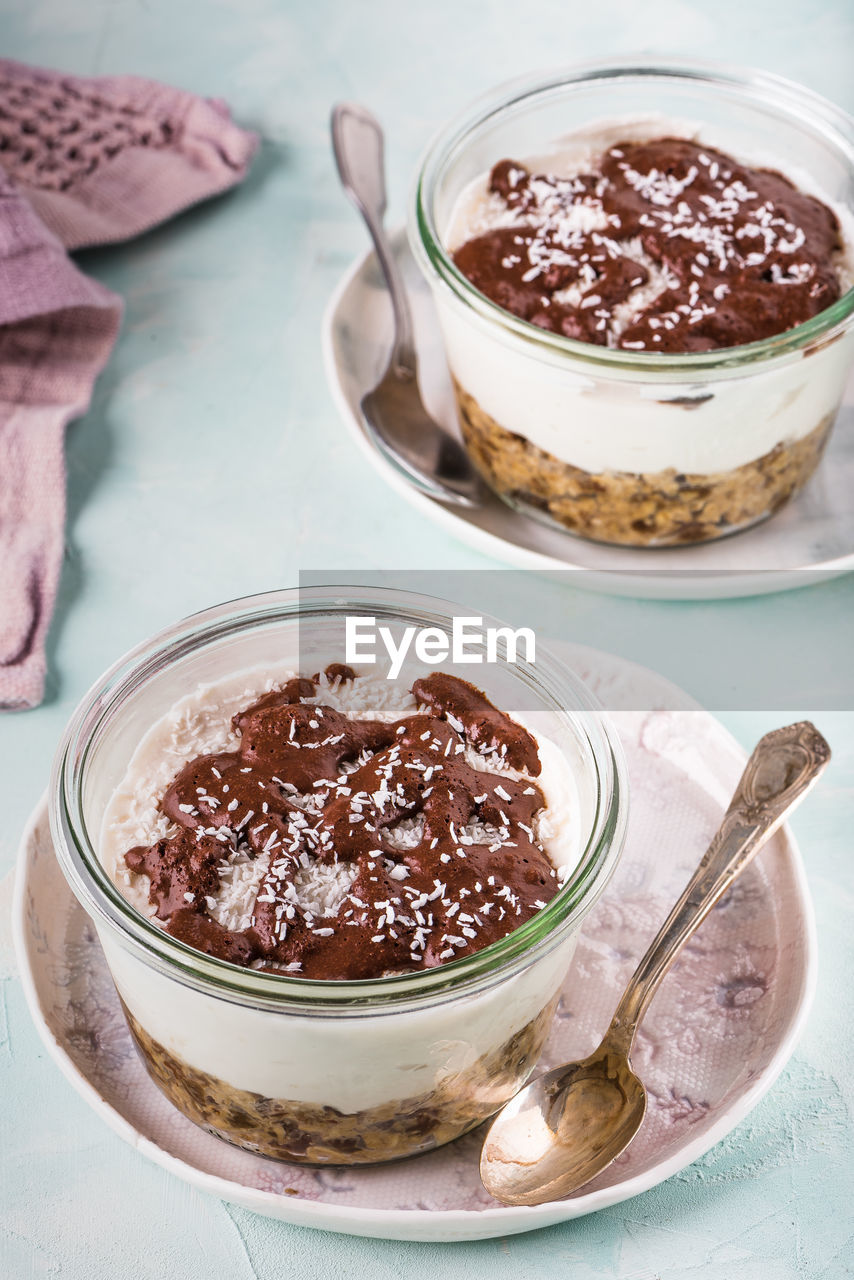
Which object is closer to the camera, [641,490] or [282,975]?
[282,975]

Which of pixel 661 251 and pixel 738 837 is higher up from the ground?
pixel 661 251

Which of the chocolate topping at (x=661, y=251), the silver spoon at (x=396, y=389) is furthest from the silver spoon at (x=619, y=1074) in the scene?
the silver spoon at (x=396, y=389)

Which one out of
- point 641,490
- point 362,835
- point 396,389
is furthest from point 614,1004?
point 396,389

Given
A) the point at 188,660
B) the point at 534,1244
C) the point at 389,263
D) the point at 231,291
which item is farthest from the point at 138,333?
the point at 534,1244

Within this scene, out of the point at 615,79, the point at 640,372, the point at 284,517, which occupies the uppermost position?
the point at 615,79

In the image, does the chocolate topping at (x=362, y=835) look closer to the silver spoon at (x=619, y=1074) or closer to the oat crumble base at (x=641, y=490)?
the silver spoon at (x=619, y=1074)

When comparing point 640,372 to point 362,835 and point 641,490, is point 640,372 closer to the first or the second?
point 641,490

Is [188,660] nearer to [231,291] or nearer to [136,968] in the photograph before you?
[136,968]

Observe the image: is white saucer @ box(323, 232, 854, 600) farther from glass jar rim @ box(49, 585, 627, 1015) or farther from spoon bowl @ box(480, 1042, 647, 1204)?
spoon bowl @ box(480, 1042, 647, 1204)
